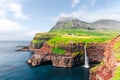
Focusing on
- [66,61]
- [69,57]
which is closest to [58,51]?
[69,57]

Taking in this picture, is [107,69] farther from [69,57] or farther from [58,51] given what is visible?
[58,51]

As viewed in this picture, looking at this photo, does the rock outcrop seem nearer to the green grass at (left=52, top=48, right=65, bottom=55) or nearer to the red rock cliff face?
the green grass at (left=52, top=48, right=65, bottom=55)

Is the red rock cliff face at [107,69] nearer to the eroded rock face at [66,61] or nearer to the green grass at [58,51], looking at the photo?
the eroded rock face at [66,61]

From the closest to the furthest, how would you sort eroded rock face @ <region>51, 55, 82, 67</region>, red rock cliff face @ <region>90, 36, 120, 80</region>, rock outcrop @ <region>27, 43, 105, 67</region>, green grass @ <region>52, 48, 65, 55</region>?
red rock cliff face @ <region>90, 36, 120, 80</region>
eroded rock face @ <region>51, 55, 82, 67</region>
rock outcrop @ <region>27, 43, 105, 67</region>
green grass @ <region>52, 48, 65, 55</region>

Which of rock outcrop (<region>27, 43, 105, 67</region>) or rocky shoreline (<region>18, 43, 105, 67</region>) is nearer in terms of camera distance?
rocky shoreline (<region>18, 43, 105, 67</region>)

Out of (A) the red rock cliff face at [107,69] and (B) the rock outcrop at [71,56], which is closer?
(A) the red rock cliff face at [107,69]

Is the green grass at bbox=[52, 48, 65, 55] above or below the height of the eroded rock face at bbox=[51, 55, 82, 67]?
above

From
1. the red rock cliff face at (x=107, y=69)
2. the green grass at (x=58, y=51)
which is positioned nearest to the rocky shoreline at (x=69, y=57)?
the green grass at (x=58, y=51)

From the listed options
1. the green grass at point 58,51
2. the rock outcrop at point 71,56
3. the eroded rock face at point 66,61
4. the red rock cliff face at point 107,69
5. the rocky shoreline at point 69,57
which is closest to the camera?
the red rock cliff face at point 107,69

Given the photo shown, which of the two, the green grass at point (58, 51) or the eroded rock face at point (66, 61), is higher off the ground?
the green grass at point (58, 51)

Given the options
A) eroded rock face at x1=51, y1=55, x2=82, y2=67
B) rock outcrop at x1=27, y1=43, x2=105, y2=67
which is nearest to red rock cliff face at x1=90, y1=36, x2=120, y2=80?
eroded rock face at x1=51, y1=55, x2=82, y2=67

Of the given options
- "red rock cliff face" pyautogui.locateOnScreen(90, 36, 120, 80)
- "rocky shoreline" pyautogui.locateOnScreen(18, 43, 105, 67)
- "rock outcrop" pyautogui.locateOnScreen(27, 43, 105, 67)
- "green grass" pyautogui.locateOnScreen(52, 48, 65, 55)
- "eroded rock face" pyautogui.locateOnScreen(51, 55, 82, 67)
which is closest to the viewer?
"red rock cliff face" pyautogui.locateOnScreen(90, 36, 120, 80)

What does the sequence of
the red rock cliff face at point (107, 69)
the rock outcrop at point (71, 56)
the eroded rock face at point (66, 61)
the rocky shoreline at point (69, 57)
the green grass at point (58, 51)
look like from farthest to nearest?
1. the green grass at point (58, 51)
2. the rock outcrop at point (71, 56)
3. the rocky shoreline at point (69, 57)
4. the eroded rock face at point (66, 61)
5. the red rock cliff face at point (107, 69)

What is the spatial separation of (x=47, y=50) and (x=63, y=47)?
17.1 metres
